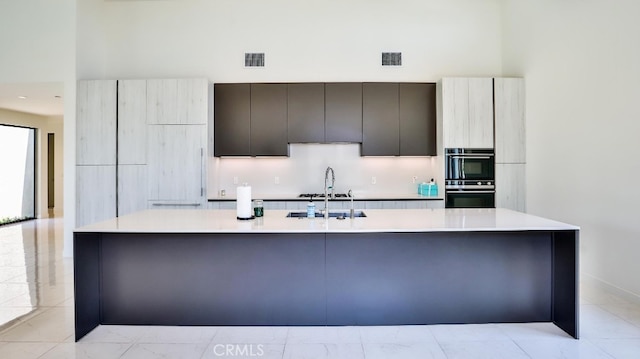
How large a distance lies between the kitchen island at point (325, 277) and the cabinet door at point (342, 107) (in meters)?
2.50

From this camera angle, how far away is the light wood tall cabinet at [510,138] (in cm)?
477

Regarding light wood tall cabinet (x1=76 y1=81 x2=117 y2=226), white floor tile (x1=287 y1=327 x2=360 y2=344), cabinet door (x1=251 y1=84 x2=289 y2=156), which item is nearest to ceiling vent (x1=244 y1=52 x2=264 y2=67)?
cabinet door (x1=251 y1=84 x2=289 y2=156)

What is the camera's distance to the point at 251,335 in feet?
8.69

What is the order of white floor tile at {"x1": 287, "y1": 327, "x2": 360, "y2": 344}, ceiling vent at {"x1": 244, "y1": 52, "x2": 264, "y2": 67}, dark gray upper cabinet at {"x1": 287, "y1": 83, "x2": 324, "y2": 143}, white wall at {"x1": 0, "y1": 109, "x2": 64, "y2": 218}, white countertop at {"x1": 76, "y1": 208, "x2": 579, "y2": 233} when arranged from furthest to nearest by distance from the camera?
white wall at {"x1": 0, "y1": 109, "x2": 64, "y2": 218}
ceiling vent at {"x1": 244, "y1": 52, "x2": 264, "y2": 67}
dark gray upper cabinet at {"x1": 287, "y1": 83, "x2": 324, "y2": 143}
white floor tile at {"x1": 287, "y1": 327, "x2": 360, "y2": 344}
white countertop at {"x1": 76, "y1": 208, "x2": 579, "y2": 233}

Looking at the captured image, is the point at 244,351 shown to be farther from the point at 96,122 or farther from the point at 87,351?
the point at 96,122

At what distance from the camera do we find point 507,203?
4801 mm

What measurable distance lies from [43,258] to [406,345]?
4890 mm

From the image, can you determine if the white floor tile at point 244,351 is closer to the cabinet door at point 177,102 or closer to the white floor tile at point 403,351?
the white floor tile at point 403,351

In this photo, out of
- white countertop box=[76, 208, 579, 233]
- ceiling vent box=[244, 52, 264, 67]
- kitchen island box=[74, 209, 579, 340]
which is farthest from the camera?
ceiling vent box=[244, 52, 264, 67]

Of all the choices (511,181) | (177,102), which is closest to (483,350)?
(511,181)

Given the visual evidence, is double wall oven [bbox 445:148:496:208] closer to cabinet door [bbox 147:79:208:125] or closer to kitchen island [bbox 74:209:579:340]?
kitchen island [bbox 74:209:579:340]

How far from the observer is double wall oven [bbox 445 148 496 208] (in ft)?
15.7

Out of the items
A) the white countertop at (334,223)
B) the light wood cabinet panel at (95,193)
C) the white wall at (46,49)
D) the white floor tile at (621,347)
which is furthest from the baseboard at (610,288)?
the white wall at (46,49)

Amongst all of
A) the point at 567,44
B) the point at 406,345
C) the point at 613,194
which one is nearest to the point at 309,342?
the point at 406,345
